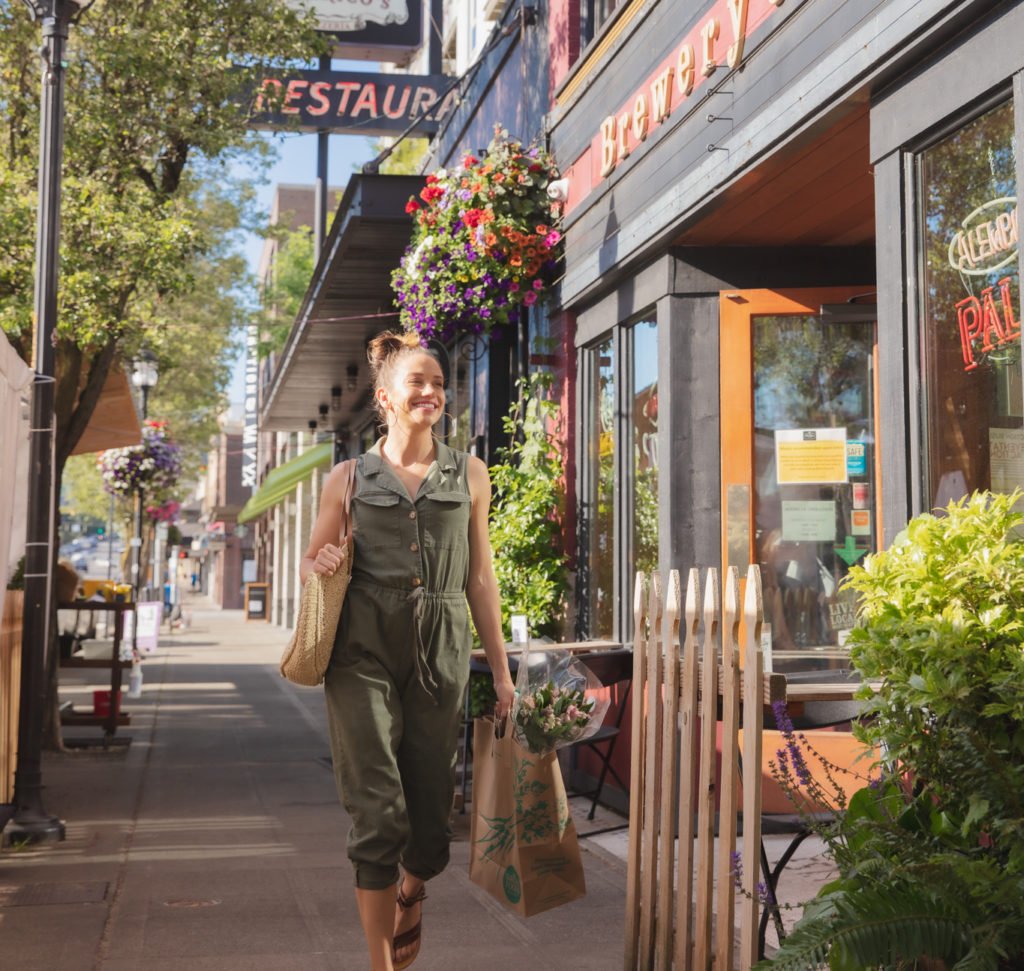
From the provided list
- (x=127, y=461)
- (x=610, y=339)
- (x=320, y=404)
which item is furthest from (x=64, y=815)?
(x=127, y=461)

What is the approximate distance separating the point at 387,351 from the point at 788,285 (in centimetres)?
325

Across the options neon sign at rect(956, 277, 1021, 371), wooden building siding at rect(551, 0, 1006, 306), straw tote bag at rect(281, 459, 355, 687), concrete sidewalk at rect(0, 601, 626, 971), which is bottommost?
concrete sidewalk at rect(0, 601, 626, 971)

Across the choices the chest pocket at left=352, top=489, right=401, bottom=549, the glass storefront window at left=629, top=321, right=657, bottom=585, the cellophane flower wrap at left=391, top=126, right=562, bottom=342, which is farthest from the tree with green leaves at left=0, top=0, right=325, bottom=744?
the chest pocket at left=352, top=489, right=401, bottom=549

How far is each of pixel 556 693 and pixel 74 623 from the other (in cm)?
894

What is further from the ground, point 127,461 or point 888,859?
point 127,461

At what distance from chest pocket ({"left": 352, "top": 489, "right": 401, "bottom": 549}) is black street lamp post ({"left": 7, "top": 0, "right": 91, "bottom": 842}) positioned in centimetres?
340

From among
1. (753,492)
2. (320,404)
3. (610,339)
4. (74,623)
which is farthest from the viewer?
(320,404)

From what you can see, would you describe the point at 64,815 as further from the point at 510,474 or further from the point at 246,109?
the point at 246,109

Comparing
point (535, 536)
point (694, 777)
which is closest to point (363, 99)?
point (535, 536)

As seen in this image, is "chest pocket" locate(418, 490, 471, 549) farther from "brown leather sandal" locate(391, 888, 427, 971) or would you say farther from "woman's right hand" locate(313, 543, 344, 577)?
"brown leather sandal" locate(391, 888, 427, 971)

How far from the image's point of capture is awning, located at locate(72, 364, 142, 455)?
39.3 ft

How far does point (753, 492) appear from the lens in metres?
6.88

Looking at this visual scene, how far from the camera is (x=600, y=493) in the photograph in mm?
8188

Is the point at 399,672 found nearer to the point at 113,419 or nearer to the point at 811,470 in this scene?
the point at 811,470
